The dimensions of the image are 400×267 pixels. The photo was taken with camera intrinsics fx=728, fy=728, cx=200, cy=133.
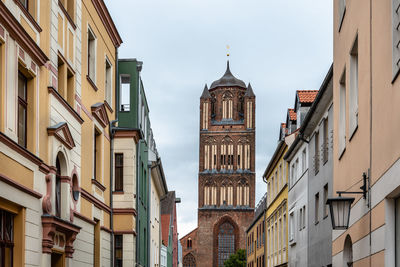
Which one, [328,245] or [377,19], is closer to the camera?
[377,19]

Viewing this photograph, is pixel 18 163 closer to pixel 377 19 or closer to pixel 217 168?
pixel 377 19

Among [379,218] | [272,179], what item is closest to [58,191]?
[379,218]

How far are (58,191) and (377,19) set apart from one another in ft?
24.8

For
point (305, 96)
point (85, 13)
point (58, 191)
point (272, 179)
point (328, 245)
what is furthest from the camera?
point (272, 179)

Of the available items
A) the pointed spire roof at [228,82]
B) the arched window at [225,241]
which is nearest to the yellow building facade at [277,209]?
the arched window at [225,241]

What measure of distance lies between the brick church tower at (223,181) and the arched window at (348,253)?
91.5 m

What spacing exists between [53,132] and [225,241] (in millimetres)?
94922

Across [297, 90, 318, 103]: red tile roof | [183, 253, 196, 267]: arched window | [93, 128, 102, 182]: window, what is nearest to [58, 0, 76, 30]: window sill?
[93, 128, 102, 182]: window

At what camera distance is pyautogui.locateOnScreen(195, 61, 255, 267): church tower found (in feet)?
346

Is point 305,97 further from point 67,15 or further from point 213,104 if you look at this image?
point 213,104

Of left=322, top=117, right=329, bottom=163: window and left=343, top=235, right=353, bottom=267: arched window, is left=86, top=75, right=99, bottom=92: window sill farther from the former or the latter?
left=322, top=117, right=329, bottom=163: window

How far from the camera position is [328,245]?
22375 millimetres

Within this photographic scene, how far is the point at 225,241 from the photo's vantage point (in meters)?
107

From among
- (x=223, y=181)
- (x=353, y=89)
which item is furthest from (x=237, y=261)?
(x=353, y=89)
